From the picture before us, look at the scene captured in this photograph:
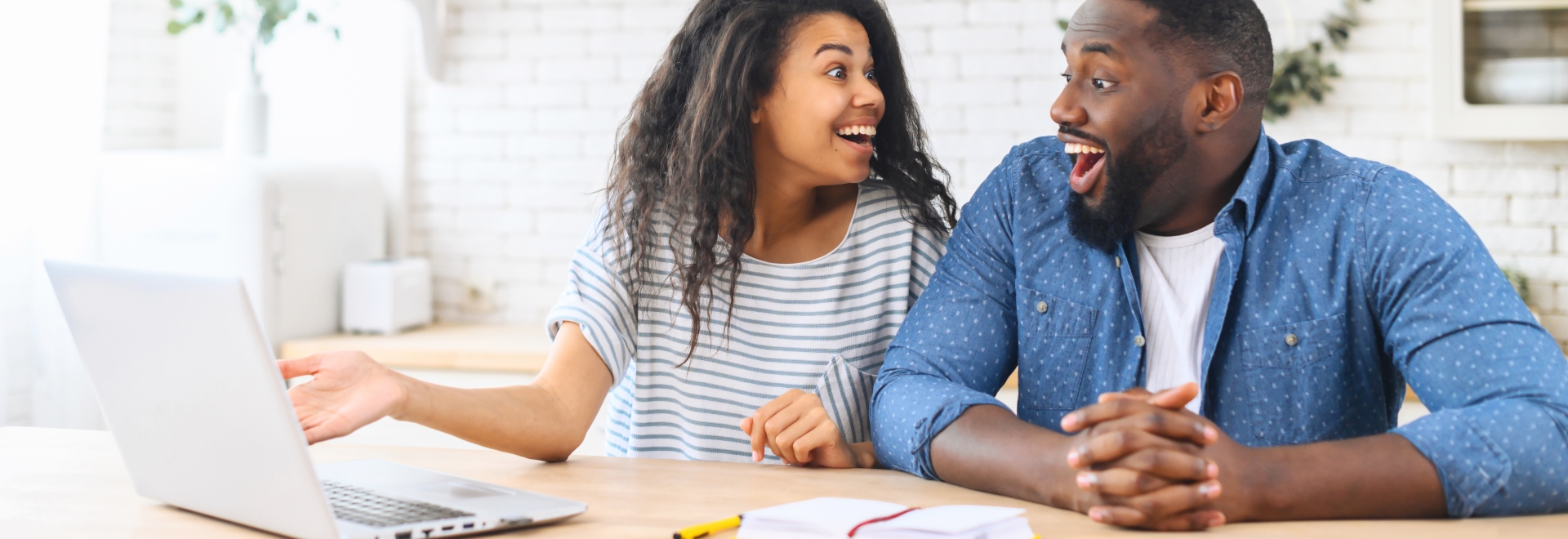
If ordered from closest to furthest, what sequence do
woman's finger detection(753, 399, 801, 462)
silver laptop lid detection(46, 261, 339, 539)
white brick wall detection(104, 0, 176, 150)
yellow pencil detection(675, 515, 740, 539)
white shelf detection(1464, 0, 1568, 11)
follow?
silver laptop lid detection(46, 261, 339, 539) → yellow pencil detection(675, 515, 740, 539) → woman's finger detection(753, 399, 801, 462) → white shelf detection(1464, 0, 1568, 11) → white brick wall detection(104, 0, 176, 150)

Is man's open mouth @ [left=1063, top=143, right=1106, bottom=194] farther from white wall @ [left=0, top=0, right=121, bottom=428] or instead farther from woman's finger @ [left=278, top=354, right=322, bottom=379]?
white wall @ [left=0, top=0, right=121, bottom=428]

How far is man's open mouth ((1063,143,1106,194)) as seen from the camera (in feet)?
4.78

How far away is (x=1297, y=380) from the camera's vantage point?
136 centimetres

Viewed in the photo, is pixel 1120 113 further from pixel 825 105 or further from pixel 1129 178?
pixel 825 105

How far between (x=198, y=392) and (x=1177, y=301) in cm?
111

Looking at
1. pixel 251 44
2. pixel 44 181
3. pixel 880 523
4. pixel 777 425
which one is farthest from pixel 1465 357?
pixel 251 44

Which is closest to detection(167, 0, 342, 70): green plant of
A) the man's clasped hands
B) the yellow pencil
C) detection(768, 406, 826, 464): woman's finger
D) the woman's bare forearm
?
the woman's bare forearm

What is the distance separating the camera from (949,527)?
0.97 meters

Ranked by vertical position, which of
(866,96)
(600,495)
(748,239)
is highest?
(866,96)

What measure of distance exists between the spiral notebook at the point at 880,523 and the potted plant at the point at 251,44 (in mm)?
2565

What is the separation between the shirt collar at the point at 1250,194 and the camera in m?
1.39

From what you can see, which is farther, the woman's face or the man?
the woman's face

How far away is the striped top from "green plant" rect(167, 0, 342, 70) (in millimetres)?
1898

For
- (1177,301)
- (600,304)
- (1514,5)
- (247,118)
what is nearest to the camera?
(1177,301)
